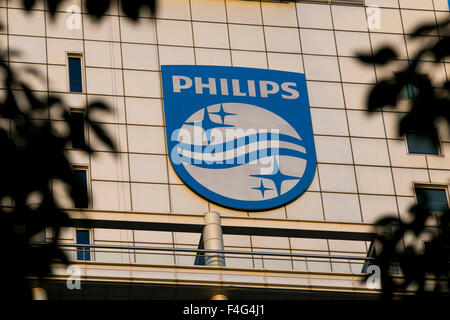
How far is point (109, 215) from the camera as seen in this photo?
44.0 m

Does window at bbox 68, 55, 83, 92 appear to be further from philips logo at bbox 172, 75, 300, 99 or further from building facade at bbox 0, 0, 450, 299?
philips logo at bbox 172, 75, 300, 99

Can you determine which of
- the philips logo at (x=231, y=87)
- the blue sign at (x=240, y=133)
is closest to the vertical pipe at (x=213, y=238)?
the blue sign at (x=240, y=133)

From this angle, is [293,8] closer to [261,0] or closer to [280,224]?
[261,0]

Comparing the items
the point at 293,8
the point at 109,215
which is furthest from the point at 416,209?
the point at 293,8

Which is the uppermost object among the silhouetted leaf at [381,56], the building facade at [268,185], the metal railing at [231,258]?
the building facade at [268,185]

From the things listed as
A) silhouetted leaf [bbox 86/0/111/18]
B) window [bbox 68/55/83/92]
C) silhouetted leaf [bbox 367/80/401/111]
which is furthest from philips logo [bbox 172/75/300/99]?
silhouetted leaf [bbox 367/80/401/111]

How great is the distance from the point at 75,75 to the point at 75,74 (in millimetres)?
51

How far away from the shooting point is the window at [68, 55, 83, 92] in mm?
48069

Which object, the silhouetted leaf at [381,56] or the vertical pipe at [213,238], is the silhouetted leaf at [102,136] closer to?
the silhouetted leaf at [381,56]

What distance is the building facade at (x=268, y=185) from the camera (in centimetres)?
4134

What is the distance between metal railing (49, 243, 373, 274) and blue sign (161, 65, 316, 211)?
3.75 metres

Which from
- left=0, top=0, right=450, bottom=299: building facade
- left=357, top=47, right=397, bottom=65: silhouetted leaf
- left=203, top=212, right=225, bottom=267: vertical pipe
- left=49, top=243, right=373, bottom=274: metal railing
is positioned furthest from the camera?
left=203, top=212, right=225, bottom=267: vertical pipe

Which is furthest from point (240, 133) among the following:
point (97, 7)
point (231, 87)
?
point (97, 7)

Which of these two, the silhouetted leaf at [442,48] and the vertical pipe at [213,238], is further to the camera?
the vertical pipe at [213,238]
